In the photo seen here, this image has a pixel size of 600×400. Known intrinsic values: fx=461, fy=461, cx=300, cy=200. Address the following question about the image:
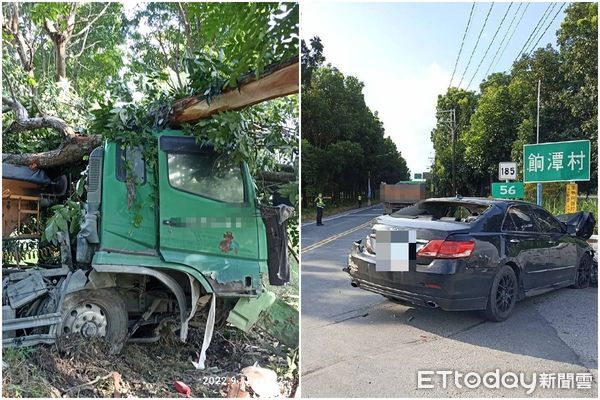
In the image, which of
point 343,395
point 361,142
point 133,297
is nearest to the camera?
point 343,395

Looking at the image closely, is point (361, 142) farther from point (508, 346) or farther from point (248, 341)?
point (248, 341)

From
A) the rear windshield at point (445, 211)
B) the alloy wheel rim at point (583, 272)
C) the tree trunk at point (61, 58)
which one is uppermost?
the tree trunk at point (61, 58)

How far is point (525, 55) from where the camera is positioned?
95.2 inches

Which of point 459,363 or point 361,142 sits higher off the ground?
point 361,142

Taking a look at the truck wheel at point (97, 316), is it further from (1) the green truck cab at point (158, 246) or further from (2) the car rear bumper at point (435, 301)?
(2) the car rear bumper at point (435, 301)

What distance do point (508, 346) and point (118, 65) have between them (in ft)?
9.33

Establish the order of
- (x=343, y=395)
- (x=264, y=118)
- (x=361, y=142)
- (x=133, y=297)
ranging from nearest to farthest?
(x=343, y=395) → (x=361, y=142) → (x=264, y=118) → (x=133, y=297)

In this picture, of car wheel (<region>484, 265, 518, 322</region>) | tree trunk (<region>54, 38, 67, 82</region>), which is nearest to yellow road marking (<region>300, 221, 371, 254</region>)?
car wheel (<region>484, 265, 518, 322</region>)

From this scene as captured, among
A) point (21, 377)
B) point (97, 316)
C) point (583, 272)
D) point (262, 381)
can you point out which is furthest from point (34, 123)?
point (583, 272)

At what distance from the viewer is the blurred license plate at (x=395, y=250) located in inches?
98.0

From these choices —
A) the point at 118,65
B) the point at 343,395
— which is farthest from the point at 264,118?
the point at 343,395

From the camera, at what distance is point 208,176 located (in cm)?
277

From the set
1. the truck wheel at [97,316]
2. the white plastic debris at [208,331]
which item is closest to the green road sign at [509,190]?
the white plastic debris at [208,331]

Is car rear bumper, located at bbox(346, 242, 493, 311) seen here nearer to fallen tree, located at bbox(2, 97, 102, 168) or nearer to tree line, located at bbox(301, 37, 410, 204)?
tree line, located at bbox(301, 37, 410, 204)
